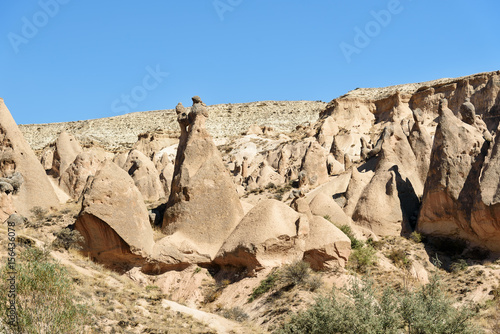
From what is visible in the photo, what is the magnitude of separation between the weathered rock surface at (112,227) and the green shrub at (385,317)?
266 inches

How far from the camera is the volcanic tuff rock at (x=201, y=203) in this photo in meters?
20.6

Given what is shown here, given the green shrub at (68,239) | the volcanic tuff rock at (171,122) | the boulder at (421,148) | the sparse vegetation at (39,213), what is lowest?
the green shrub at (68,239)

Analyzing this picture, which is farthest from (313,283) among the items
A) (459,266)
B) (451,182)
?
(451,182)

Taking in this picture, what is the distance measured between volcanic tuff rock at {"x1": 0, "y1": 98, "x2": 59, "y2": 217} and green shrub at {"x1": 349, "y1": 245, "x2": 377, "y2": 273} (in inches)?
445

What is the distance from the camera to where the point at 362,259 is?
19891 millimetres

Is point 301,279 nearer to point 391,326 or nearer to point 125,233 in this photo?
point 391,326

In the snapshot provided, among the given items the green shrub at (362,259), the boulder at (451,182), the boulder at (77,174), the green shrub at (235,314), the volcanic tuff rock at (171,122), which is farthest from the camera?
the volcanic tuff rock at (171,122)

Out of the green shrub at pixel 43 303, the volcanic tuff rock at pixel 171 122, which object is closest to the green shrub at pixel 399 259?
the green shrub at pixel 43 303

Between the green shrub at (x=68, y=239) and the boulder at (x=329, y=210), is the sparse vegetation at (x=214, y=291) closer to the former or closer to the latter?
the green shrub at (x=68, y=239)

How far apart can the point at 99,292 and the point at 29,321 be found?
459 cm

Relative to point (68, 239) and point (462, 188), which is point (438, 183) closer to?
point (462, 188)

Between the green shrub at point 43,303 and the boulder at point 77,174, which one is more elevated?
the boulder at point 77,174

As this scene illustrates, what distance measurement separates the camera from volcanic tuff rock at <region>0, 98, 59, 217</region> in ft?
72.2

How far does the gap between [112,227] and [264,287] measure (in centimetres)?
519
